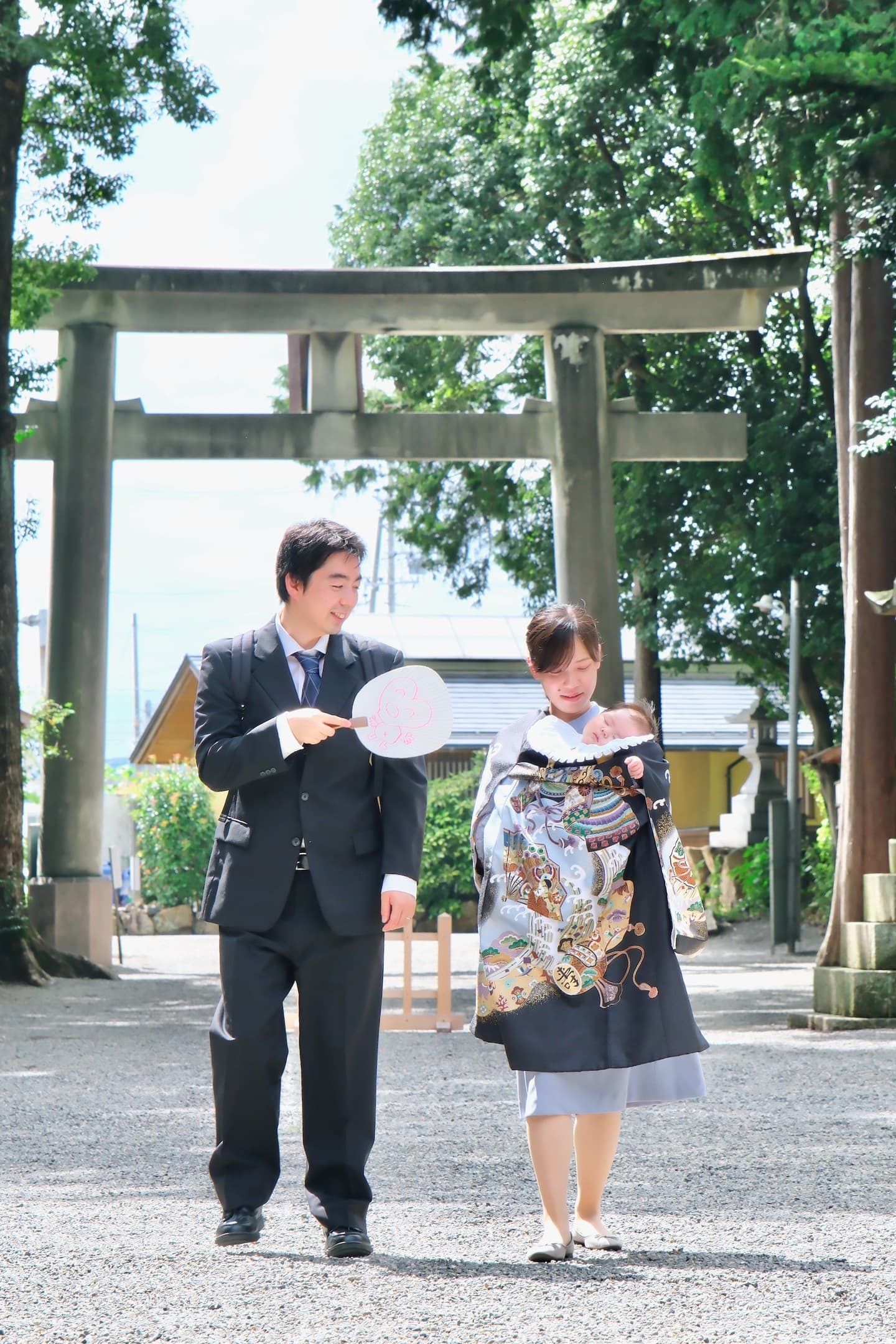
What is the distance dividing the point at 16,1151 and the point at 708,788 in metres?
27.4

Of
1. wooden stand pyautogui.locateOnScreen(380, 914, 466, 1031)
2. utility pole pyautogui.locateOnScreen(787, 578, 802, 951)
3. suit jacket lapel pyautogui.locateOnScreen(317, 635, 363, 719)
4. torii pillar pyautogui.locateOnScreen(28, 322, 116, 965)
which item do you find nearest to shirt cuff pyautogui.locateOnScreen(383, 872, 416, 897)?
suit jacket lapel pyautogui.locateOnScreen(317, 635, 363, 719)

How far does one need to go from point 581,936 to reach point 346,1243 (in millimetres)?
913

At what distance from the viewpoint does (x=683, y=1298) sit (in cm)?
342

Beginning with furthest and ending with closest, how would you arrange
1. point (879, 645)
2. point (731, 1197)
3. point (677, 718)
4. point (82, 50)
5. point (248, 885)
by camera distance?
point (677, 718) < point (82, 50) < point (879, 645) < point (731, 1197) < point (248, 885)

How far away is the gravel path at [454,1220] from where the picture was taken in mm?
3270

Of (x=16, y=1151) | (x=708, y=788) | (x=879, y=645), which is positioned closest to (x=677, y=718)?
(x=708, y=788)

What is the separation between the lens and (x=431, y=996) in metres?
10.8

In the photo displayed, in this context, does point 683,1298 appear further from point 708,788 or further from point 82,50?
point 708,788

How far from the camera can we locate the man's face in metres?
4.07

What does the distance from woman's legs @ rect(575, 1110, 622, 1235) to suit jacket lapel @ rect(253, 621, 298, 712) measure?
1.26m

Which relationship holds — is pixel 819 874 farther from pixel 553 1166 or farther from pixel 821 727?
pixel 553 1166

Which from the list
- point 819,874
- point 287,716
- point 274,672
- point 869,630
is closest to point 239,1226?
point 287,716

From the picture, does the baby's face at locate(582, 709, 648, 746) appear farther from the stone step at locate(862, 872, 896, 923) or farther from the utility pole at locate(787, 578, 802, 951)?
the utility pole at locate(787, 578, 802, 951)

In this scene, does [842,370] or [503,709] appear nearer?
[842,370]
